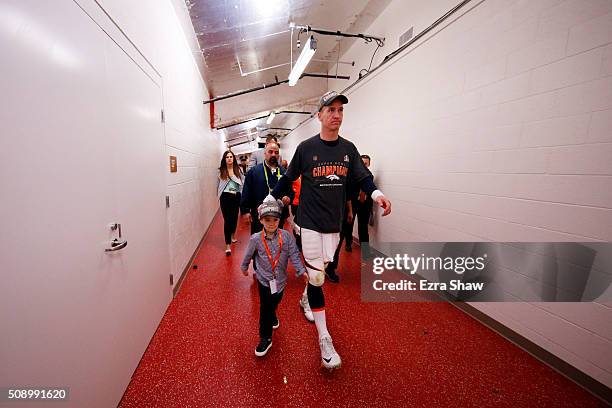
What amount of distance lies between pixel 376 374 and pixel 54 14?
2513mm

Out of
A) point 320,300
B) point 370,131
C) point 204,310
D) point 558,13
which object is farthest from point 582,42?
point 204,310

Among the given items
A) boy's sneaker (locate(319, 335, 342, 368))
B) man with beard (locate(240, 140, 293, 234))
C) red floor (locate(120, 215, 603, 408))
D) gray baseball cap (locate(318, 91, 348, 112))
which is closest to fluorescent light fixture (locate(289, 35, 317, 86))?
man with beard (locate(240, 140, 293, 234))

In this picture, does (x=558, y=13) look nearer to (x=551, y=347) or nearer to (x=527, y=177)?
(x=527, y=177)

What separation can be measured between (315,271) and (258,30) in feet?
11.7

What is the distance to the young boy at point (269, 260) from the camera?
1.70 meters

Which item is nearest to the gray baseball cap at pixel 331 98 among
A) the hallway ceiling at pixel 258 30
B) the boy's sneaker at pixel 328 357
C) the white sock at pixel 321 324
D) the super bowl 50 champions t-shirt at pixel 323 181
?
the super bowl 50 champions t-shirt at pixel 323 181

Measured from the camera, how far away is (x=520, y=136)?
1.85 m

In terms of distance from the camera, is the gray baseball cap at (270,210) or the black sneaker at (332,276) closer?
the gray baseball cap at (270,210)

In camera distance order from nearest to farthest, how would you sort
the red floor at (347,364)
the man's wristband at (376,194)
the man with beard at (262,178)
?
the red floor at (347,364)
the man's wristband at (376,194)
the man with beard at (262,178)

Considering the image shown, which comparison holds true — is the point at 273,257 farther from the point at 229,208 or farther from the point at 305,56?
the point at 305,56

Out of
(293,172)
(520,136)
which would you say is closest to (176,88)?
(293,172)

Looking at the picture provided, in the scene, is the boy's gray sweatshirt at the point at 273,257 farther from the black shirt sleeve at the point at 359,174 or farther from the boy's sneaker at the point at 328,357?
the black shirt sleeve at the point at 359,174

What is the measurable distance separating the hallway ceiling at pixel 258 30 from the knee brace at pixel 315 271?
10.1 ft

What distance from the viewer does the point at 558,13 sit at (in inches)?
64.1
